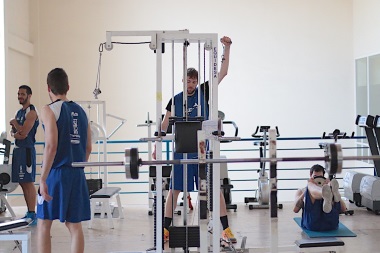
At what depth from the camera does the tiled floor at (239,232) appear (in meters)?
4.96

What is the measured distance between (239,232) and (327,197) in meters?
1.12

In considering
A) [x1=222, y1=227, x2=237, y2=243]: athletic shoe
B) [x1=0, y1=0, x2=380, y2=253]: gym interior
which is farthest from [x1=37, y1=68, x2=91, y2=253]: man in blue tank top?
[x1=0, y1=0, x2=380, y2=253]: gym interior

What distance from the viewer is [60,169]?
11.4 ft

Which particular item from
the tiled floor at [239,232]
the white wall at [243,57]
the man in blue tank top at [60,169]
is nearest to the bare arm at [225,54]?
the man in blue tank top at [60,169]

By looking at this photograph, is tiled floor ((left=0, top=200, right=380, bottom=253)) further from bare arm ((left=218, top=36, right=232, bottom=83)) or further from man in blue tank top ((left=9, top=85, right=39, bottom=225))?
bare arm ((left=218, top=36, right=232, bottom=83))

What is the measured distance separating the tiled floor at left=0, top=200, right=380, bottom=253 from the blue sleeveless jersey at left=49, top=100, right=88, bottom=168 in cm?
160

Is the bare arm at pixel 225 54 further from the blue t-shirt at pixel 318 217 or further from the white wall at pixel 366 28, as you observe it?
the white wall at pixel 366 28

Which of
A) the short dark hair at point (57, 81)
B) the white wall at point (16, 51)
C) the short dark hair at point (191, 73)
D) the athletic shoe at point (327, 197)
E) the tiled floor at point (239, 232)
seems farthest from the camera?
the white wall at point (16, 51)

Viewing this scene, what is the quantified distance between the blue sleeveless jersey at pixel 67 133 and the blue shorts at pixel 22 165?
241 cm

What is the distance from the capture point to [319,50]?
10.2 m

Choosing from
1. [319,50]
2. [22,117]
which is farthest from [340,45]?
[22,117]

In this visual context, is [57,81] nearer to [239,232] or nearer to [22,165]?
[22,165]

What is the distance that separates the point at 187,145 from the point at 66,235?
2.20 metres

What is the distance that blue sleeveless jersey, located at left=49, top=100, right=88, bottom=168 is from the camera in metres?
3.48
